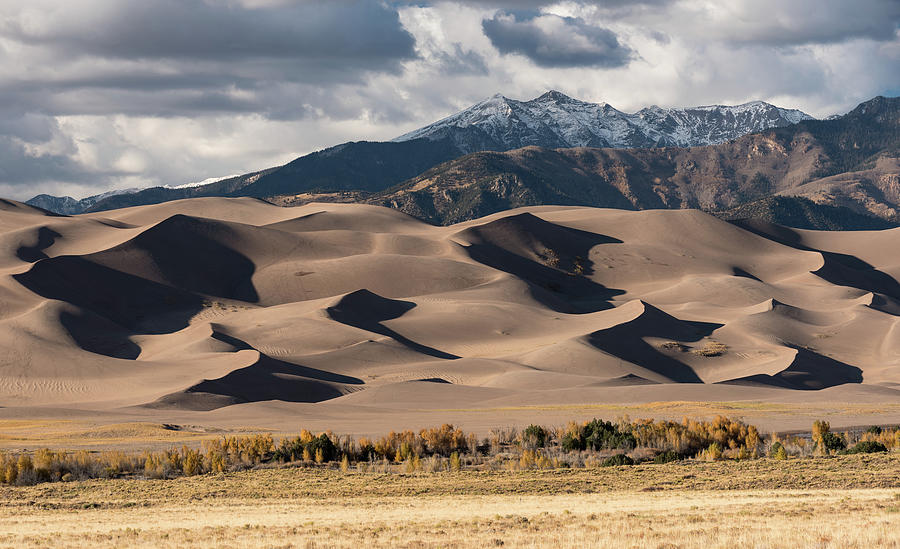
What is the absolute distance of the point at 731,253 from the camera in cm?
19750

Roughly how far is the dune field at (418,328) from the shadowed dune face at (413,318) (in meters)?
0.38

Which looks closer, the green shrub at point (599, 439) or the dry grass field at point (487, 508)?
the dry grass field at point (487, 508)

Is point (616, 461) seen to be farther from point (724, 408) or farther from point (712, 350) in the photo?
point (712, 350)

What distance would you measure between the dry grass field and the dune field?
23.1 meters

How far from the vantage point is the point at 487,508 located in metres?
29.2

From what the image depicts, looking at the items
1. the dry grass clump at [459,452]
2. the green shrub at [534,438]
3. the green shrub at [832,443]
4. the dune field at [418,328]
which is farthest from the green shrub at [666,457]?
the dune field at [418,328]

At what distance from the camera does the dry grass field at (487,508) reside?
22109 mm

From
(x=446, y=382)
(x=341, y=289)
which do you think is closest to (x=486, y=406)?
(x=446, y=382)

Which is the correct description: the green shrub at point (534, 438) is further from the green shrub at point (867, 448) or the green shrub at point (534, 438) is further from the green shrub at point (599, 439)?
the green shrub at point (867, 448)

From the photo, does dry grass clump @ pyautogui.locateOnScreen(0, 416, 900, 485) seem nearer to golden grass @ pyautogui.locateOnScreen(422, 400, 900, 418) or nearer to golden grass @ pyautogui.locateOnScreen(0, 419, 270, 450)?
golden grass @ pyautogui.locateOnScreen(0, 419, 270, 450)

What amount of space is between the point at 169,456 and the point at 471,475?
12.2 meters

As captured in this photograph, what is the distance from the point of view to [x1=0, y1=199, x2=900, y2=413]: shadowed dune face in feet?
291

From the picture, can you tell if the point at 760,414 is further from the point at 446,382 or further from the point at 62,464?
the point at 62,464

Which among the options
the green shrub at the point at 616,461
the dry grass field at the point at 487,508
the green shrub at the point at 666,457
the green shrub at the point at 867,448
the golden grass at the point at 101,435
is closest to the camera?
the dry grass field at the point at 487,508
